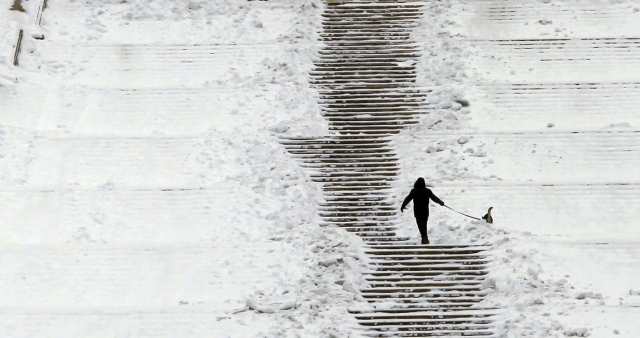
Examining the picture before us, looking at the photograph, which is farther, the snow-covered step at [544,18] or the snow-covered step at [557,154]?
the snow-covered step at [544,18]

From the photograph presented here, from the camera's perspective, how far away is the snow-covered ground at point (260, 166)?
1277 centimetres

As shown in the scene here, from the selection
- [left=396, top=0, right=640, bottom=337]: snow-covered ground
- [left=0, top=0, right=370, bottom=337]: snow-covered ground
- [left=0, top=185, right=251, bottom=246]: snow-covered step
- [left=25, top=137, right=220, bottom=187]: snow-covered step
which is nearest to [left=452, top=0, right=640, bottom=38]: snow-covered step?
[left=396, top=0, right=640, bottom=337]: snow-covered ground

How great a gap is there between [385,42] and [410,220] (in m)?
4.84

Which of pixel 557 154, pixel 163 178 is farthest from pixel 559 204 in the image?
pixel 163 178

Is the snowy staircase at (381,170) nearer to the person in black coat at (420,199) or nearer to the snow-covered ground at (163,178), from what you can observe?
the snow-covered ground at (163,178)

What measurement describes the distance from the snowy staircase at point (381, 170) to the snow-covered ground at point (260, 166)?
10.2 inches

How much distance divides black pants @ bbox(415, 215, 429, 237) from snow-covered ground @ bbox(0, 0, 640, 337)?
38 cm

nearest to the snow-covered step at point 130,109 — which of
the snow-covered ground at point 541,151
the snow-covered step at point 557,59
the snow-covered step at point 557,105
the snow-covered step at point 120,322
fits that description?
the snow-covered ground at point 541,151

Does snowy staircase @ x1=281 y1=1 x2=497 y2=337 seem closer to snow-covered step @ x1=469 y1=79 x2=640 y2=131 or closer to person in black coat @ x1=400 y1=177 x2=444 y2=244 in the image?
person in black coat @ x1=400 y1=177 x2=444 y2=244

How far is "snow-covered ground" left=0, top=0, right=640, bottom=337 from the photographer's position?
41.9 feet

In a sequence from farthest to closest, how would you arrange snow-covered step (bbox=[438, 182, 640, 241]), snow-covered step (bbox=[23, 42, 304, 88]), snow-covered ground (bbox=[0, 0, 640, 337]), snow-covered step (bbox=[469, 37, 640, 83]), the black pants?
1. snow-covered step (bbox=[23, 42, 304, 88])
2. snow-covered step (bbox=[469, 37, 640, 83])
3. snow-covered step (bbox=[438, 182, 640, 241])
4. the black pants
5. snow-covered ground (bbox=[0, 0, 640, 337])

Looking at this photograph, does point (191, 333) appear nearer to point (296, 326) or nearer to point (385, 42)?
point (296, 326)

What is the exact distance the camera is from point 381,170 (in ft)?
→ 51.4

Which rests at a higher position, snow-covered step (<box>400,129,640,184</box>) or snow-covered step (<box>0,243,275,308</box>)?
snow-covered step (<box>400,129,640,184</box>)
